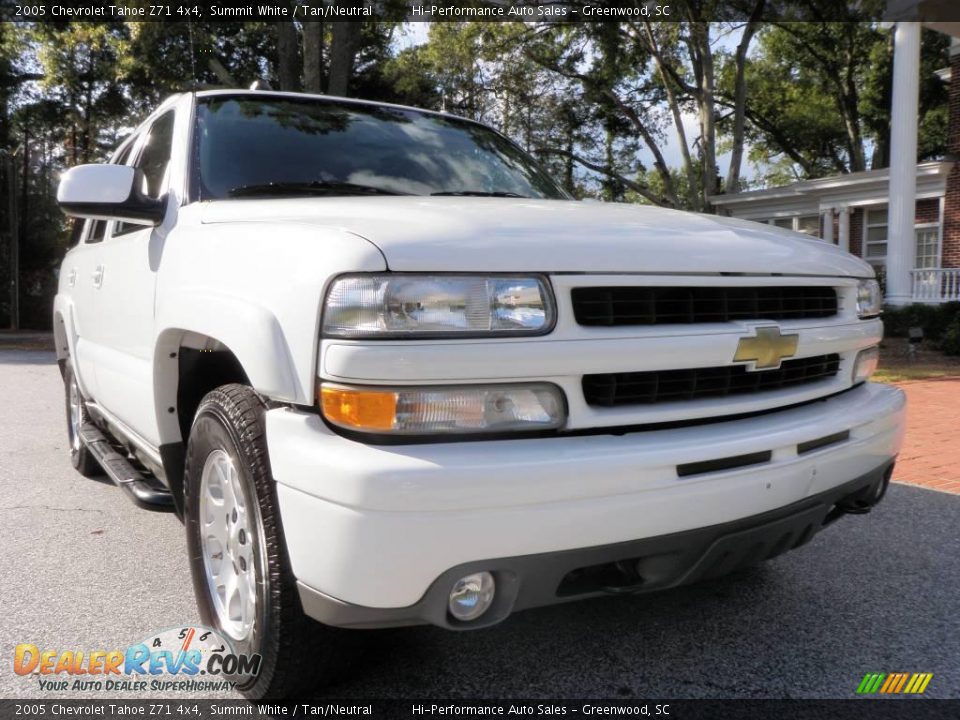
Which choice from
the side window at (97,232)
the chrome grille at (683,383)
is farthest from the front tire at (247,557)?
the side window at (97,232)

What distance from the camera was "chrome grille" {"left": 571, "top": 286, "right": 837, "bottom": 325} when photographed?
2.02m

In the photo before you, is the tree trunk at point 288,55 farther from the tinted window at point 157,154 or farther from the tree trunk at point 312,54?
the tinted window at point 157,154

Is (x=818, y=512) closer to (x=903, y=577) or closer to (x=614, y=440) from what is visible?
(x=614, y=440)

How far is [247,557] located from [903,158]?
15802 millimetres

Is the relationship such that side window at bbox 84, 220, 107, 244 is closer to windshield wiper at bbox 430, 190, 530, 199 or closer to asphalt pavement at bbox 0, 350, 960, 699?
asphalt pavement at bbox 0, 350, 960, 699

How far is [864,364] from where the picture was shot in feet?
9.37

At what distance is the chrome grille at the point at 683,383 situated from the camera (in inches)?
79.1

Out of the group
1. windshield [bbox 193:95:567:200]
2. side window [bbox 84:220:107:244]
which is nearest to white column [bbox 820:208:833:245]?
windshield [bbox 193:95:567:200]

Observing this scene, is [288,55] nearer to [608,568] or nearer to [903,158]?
[903,158]

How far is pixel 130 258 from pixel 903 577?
10.9ft

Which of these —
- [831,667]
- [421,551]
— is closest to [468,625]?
[421,551]

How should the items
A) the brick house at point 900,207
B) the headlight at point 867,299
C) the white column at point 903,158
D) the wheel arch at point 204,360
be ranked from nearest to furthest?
1. the wheel arch at point 204,360
2. the headlight at point 867,299
3. the white column at point 903,158
4. the brick house at point 900,207

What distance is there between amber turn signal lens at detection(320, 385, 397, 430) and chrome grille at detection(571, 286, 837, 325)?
0.52 m

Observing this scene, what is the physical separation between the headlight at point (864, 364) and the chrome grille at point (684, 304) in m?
0.41
